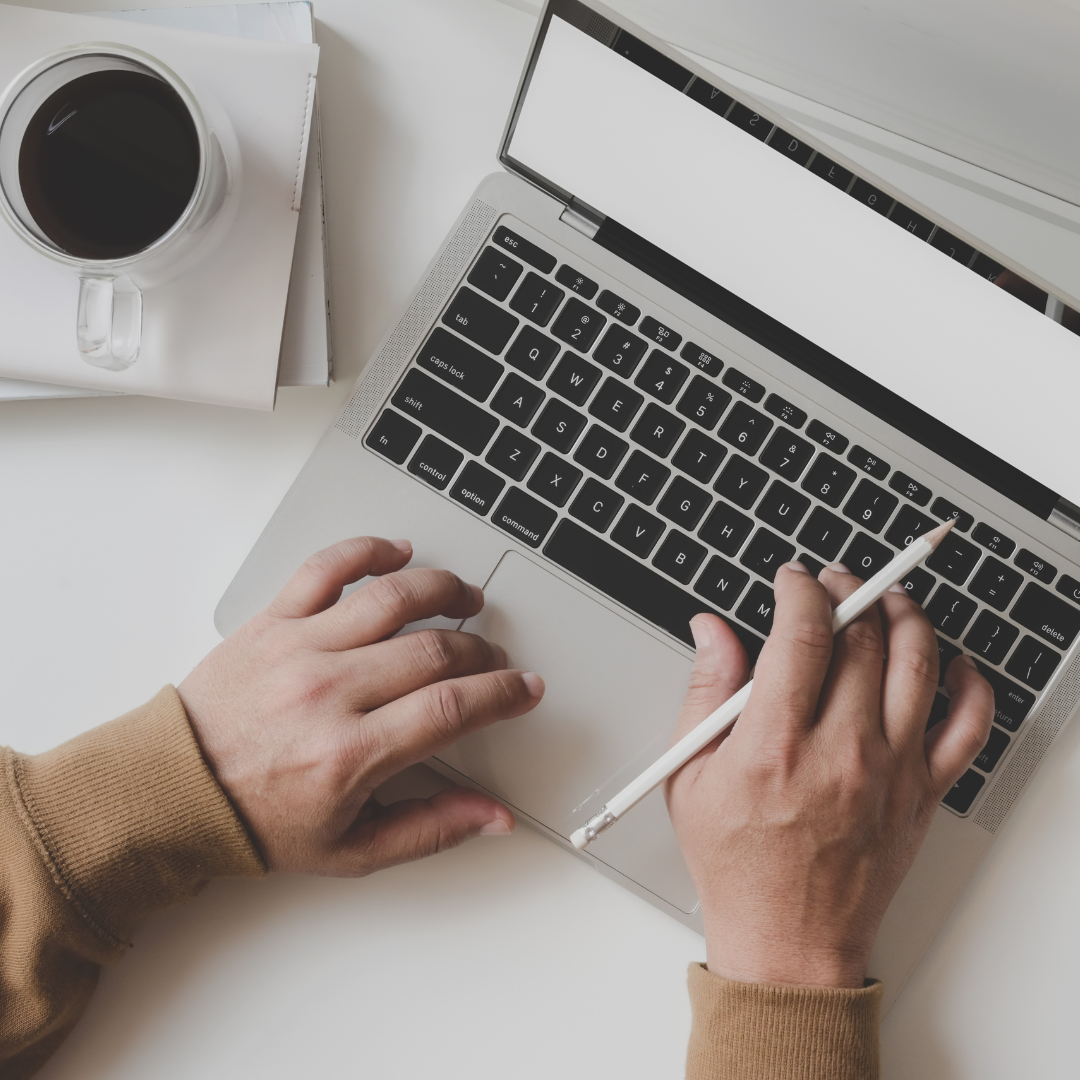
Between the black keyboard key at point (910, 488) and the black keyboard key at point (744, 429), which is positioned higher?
the black keyboard key at point (910, 488)

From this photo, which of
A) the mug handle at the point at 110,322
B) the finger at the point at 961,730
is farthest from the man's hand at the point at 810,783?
the mug handle at the point at 110,322

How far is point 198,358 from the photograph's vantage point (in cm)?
55

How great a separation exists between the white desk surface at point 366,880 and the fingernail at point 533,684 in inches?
4.9

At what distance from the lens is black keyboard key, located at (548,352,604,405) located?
559 millimetres

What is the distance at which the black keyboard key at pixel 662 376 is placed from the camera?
564mm

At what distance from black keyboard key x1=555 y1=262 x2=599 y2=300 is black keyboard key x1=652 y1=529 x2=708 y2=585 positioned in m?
0.17

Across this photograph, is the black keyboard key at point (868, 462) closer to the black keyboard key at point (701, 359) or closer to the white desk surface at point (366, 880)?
the black keyboard key at point (701, 359)

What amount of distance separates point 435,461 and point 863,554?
0.99ft

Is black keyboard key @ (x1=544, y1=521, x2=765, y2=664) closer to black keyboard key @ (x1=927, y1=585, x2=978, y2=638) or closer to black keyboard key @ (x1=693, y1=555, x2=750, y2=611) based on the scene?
black keyboard key @ (x1=693, y1=555, x2=750, y2=611)

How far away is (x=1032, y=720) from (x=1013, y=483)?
16cm

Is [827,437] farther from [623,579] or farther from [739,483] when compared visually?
[623,579]

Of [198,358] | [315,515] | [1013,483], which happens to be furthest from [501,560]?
[1013,483]

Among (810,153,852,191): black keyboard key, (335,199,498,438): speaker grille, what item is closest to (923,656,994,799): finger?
(810,153,852,191): black keyboard key

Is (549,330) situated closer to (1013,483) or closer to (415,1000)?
(1013,483)
